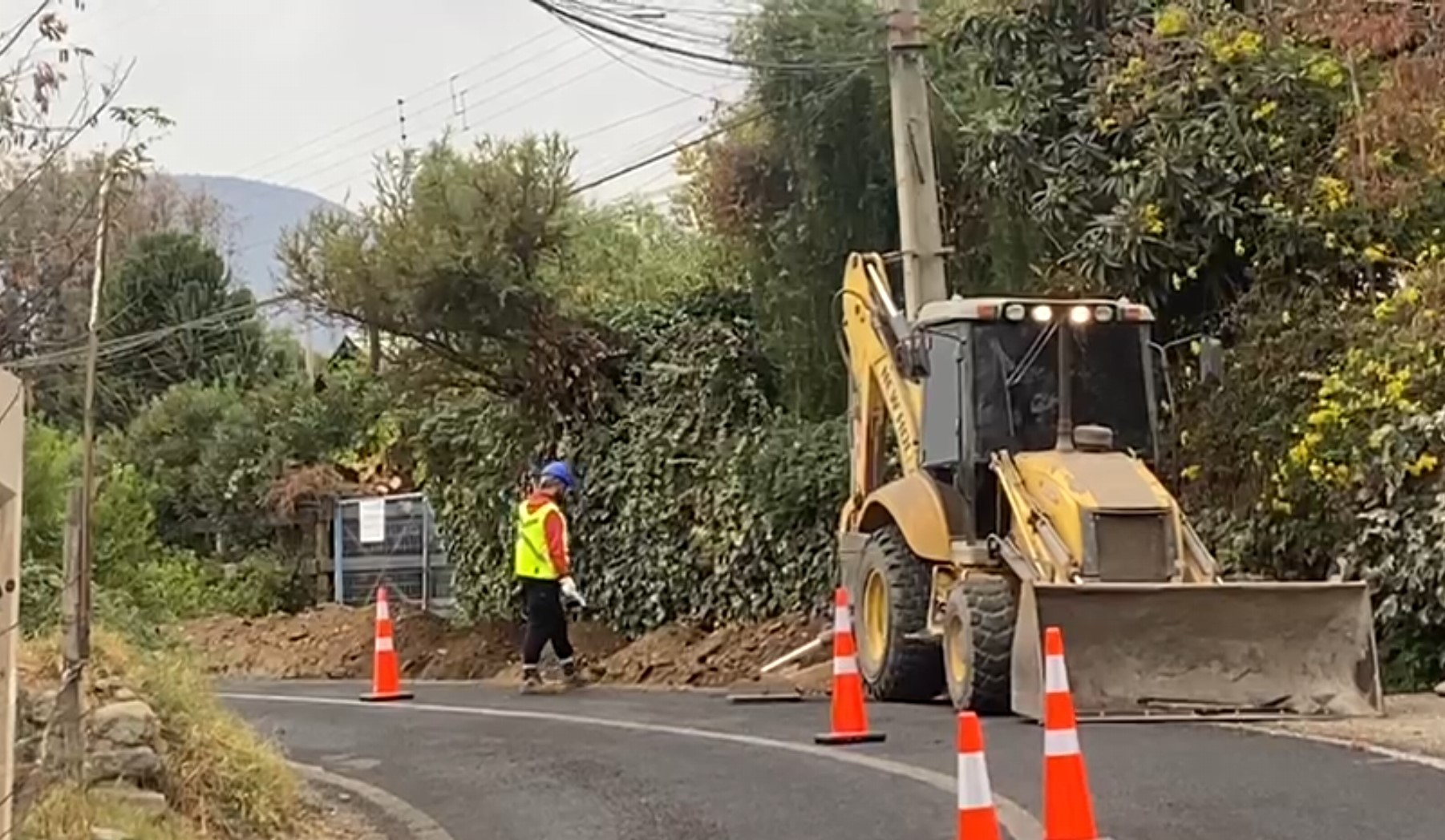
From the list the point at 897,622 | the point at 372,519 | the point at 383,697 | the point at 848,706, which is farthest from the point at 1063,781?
the point at 372,519

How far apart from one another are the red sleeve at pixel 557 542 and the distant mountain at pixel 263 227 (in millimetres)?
8699

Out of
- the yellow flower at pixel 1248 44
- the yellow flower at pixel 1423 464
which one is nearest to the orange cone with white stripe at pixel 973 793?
the yellow flower at pixel 1423 464

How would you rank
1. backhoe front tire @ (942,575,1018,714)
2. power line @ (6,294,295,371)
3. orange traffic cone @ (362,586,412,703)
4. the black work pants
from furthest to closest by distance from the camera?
power line @ (6,294,295,371) < orange traffic cone @ (362,586,412,703) < the black work pants < backhoe front tire @ (942,575,1018,714)

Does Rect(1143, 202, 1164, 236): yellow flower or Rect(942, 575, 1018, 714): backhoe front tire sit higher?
Rect(1143, 202, 1164, 236): yellow flower

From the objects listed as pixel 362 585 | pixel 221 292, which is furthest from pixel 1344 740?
pixel 221 292

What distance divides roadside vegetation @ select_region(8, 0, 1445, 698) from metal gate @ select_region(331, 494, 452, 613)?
644mm

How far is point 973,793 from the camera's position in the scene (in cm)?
688

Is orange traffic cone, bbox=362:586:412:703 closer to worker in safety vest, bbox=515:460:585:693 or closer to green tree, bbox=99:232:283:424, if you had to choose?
worker in safety vest, bbox=515:460:585:693

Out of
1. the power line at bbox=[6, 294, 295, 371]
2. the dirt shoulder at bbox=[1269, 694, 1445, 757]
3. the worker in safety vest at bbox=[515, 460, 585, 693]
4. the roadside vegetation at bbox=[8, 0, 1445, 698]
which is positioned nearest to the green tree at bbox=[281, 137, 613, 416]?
the roadside vegetation at bbox=[8, 0, 1445, 698]

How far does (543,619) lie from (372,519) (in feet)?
46.2

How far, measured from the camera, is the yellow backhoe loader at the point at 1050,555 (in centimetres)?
1216

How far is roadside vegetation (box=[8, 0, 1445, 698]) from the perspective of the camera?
15391mm

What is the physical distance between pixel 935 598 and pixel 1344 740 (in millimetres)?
3745

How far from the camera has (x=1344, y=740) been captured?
35.5 ft
